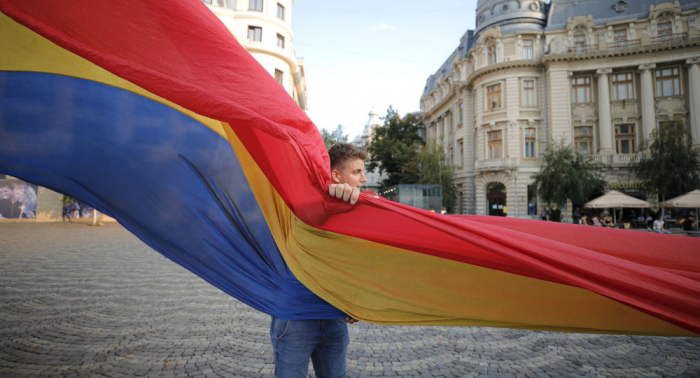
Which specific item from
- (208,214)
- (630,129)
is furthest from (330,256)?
(630,129)

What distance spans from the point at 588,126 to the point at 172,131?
39.5 meters

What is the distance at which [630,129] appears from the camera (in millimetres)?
32312

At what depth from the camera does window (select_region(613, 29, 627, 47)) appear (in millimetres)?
32500

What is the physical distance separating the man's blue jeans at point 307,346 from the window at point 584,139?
37987mm

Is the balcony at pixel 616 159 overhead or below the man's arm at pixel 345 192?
overhead

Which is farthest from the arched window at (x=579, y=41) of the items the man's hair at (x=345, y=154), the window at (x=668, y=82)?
the man's hair at (x=345, y=154)

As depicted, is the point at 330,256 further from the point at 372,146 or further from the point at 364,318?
the point at 372,146

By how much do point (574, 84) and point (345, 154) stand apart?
129 ft

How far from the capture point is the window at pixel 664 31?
1240 inches

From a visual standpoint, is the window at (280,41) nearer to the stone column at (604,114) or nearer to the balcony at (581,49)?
the balcony at (581,49)

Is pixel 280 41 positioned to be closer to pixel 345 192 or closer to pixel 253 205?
pixel 253 205

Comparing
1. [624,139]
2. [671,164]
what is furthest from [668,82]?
[671,164]

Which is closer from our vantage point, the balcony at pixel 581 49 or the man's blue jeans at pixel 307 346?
the man's blue jeans at pixel 307 346

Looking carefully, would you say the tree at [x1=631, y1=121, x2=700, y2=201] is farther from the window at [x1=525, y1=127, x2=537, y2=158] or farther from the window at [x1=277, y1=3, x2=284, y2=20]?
the window at [x1=277, y1=3, x2=284, y2=20]
